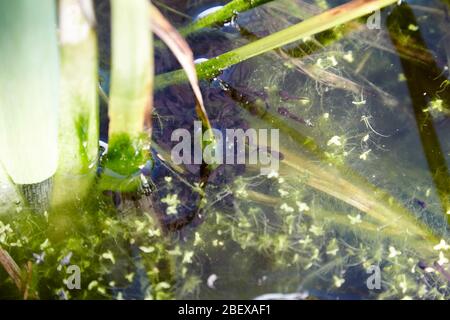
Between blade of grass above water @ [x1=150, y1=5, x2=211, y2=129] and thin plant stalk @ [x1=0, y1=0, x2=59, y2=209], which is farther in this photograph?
blade of grass above water @ [x1=150, y1=5, x2=211, y2=129]

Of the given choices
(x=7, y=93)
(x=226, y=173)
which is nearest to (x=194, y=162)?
(x=226, y=173)

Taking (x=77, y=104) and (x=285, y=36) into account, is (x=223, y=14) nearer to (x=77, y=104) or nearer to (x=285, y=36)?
(x=285, y=36)

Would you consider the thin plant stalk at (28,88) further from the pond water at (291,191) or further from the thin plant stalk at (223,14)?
the thin plant stalk at (223,14)

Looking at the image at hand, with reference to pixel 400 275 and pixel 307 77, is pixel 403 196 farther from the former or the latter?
pixel 307 77

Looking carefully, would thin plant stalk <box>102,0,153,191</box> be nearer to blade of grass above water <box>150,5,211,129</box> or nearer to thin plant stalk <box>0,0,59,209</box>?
blade of grass above water <box>150,5,211,129</box>

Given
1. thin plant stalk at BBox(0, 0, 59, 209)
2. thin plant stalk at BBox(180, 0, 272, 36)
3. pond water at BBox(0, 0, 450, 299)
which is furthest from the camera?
thin plant stalk at BBox(180, 0, 272, 36)

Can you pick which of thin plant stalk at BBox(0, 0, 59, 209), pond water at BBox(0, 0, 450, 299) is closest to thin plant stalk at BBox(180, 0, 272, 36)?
pond water at BBox(0, 0, 450, 299)

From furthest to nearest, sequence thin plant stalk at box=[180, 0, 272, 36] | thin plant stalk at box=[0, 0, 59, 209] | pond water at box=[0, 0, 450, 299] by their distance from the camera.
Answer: thin plant stalk at box=[180, 0, 272, 36] → pond water at box=[0, 0, 450, 299] → thin plant stalk at box=[0, 0, 59, 209]
